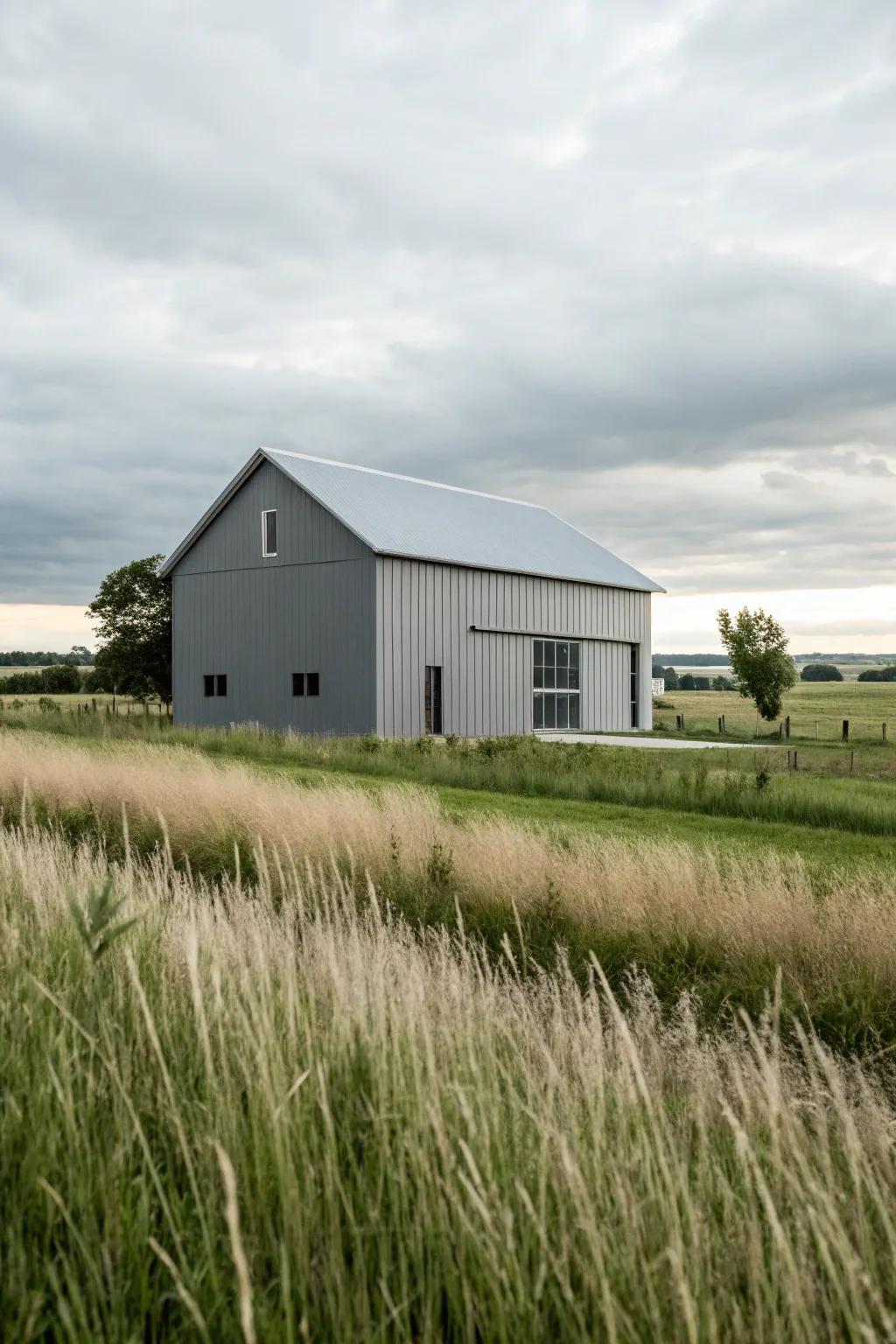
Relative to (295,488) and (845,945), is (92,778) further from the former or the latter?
(295,488)

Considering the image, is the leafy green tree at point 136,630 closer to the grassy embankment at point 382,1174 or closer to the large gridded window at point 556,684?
the large gridded window at point 556,684

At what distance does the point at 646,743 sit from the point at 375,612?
760 cm

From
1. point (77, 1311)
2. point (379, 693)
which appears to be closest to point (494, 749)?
point (379, 693)

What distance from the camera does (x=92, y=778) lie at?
14117 mm

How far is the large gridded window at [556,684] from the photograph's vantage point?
34.4 m

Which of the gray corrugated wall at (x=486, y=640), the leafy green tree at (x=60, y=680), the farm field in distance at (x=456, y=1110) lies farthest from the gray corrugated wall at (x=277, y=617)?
the leafy green tree at (x=60, y=680)

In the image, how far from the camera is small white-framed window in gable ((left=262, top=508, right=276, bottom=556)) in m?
31.2

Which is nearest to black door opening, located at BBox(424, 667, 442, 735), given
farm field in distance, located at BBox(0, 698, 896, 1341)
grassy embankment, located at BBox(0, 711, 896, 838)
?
grassy embankment, located at BBox(0, 711, 896, 838)

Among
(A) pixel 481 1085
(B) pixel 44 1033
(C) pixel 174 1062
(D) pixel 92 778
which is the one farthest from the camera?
(D) pixel 92 778

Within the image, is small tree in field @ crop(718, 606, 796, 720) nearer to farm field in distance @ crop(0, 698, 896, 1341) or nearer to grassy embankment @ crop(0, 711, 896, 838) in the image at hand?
grassy embankment @ crop(0, 711, 896, 838)

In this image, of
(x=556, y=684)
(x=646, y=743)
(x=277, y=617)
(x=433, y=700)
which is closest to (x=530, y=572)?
(x=556, y=684)

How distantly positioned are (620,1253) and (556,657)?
32.7 metres

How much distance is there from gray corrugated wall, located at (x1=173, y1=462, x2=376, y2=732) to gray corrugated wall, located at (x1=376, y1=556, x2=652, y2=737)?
0.72m

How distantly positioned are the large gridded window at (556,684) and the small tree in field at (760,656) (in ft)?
23.4
